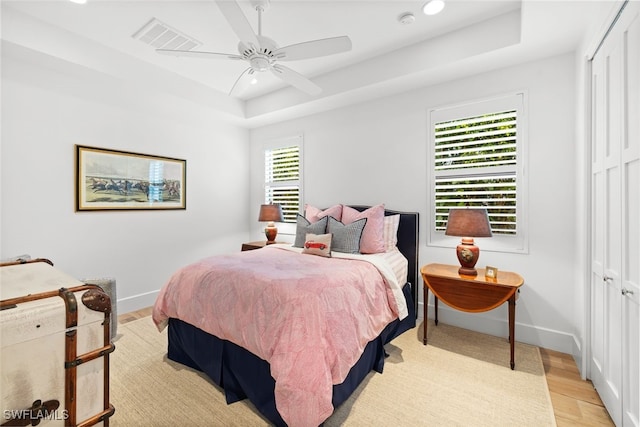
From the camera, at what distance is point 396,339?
9.16 ft

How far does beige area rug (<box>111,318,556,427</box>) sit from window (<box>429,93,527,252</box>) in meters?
1.10

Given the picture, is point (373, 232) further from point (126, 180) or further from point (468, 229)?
point (126, 180)

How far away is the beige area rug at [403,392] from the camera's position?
5.70 feet

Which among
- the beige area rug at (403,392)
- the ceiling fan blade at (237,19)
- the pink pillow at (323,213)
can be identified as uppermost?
the ceiling fan blade at (237,19)

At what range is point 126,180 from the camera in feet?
11.5

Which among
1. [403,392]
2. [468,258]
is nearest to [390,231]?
[468,258]

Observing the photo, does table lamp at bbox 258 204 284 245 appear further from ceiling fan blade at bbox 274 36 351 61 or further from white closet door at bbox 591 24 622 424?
white closet door at bbox 591 24 622 424

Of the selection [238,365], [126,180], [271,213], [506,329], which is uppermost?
[126,180]

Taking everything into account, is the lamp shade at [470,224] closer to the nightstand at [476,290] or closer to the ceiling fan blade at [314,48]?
the nightstand at [476,290]

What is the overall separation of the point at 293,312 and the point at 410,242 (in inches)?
78.8

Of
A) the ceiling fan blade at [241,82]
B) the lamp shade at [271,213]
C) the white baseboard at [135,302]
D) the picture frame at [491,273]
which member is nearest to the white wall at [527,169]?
the picture frame at [491,273]

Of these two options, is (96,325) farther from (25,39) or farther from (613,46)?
(25,39)

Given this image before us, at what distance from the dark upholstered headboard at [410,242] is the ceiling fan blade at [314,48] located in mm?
1896

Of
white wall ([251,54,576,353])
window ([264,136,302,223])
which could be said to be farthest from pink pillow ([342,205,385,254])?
window ([264,136,302,223])
